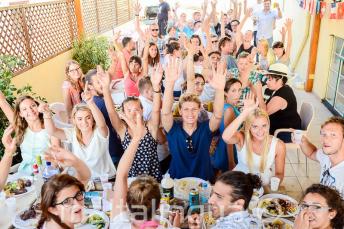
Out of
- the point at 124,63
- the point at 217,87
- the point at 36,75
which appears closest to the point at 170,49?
the point at 124,63

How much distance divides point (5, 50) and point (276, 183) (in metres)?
4.79

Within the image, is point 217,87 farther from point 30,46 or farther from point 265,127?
point 30,46

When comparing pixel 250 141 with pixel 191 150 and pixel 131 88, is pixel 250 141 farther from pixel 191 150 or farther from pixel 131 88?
pixel 131 88

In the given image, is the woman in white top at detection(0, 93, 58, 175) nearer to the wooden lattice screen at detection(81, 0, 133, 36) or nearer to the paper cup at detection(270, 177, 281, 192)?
the paper cup at detection(270, 177, 281, 192)

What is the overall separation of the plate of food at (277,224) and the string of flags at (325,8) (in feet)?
15.1

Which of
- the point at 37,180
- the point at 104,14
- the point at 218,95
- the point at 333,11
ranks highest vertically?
the point at 333,11

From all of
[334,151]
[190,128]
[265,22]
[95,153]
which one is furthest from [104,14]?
[334,151]

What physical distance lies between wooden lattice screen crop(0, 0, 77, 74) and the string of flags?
543 cm

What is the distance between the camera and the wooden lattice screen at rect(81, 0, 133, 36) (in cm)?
958

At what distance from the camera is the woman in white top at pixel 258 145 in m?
2.76

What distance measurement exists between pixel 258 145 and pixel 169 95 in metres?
0.88

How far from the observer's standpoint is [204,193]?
95.8 inches

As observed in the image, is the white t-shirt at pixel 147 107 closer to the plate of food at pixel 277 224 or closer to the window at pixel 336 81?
the plate of food at pixel 277 224

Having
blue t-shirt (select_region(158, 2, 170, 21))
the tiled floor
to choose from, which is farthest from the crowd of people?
blue t-shirt (select_region(158, 2, 170, 21))
